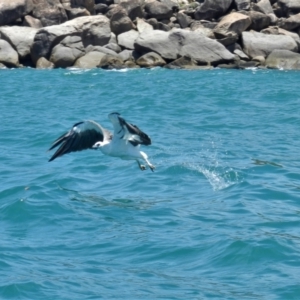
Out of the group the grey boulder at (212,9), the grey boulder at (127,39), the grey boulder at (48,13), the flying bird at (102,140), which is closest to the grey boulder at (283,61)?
the grey boulder at (212,9)

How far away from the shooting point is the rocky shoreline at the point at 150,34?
33406mm

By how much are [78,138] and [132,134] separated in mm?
737

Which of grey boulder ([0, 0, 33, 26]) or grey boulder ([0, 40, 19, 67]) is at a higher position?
grey boulder ([0, 0, 33, 26])

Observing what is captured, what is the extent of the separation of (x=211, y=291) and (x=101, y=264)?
4.35 feet

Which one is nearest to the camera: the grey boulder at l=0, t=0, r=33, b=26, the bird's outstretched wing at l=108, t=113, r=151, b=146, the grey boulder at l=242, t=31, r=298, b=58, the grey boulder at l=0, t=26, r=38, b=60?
the bird's outstretched wing at l=108, t=113, r=151, b=146

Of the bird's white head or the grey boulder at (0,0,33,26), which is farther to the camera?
the grey boulder at (0,0,33,26)

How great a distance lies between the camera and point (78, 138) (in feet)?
37.4

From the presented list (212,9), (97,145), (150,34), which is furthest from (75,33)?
(97,145)

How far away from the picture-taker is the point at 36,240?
9.52 m

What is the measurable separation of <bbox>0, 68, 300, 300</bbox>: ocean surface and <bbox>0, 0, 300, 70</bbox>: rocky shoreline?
11.8 metres

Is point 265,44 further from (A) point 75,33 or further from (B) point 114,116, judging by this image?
(B) point 114,116

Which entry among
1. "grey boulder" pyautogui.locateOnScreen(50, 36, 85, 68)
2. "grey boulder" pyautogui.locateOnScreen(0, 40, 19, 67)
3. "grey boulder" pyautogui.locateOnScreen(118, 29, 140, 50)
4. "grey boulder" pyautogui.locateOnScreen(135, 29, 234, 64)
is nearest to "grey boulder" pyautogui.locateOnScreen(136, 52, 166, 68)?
"grey boulder" pyautogui.locateOnScreen(135, 29, 234, 64)

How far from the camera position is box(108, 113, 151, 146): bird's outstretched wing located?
11.0 meters

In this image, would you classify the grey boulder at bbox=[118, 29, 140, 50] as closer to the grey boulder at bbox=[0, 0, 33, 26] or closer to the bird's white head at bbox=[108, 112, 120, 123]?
the grey boulder at bbox=[0, 0, 33, 26]
